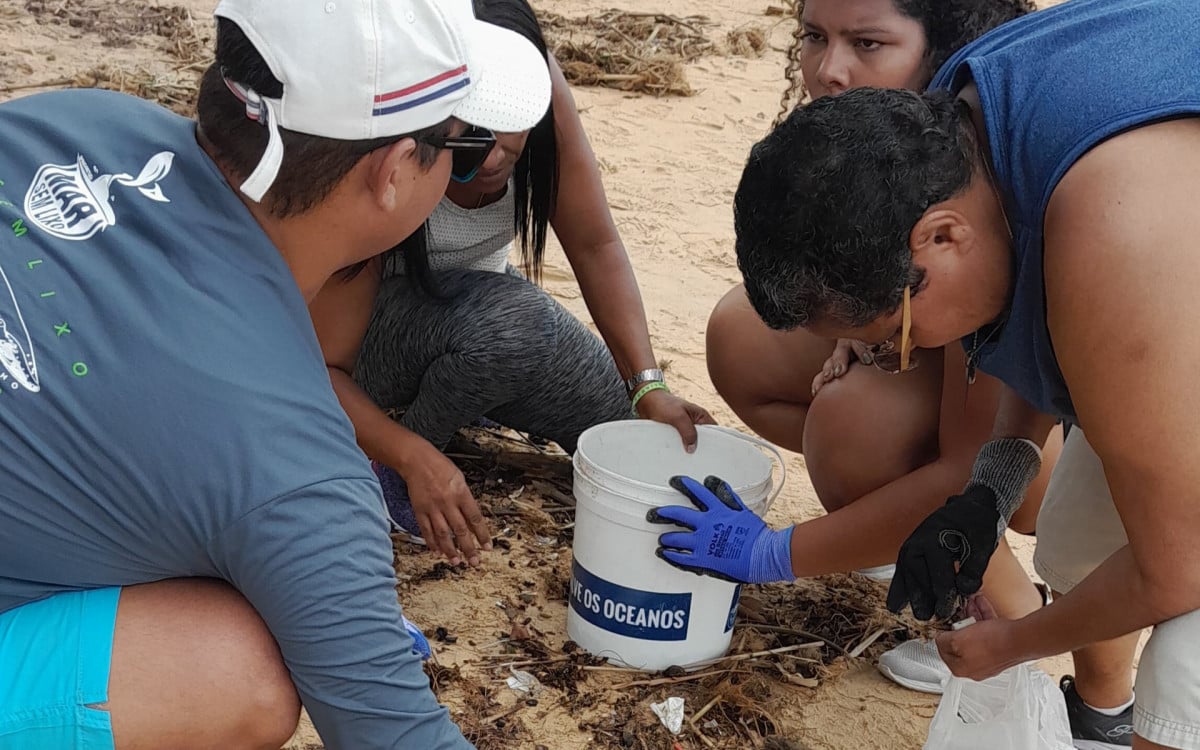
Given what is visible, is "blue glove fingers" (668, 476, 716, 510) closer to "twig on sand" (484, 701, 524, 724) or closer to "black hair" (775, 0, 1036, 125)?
"twig on sand" (484, 701, 524, 724)

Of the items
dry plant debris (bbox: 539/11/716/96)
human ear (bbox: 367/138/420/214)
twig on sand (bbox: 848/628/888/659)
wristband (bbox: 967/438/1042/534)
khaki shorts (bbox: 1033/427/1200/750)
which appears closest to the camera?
human ear (bbox: 367/138/420/214)

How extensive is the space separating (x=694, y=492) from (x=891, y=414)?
399 millimetres

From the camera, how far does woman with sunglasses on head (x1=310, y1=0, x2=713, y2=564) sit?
2512 millimetres

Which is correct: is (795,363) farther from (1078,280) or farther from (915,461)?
(1078,280)

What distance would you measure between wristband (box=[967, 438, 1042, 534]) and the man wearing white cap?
1.00 meters

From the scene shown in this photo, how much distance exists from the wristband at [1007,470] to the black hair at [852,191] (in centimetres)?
59

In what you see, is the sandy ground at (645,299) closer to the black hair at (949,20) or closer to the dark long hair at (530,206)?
the dark long hair at (530,206)

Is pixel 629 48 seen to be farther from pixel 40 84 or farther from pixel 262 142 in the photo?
pixel 262 142

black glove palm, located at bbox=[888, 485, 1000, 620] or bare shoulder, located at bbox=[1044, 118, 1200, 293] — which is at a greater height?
bare shoulder, located at bbox=[1044, 118, 1200, 293]

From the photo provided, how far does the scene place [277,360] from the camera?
1.39 m

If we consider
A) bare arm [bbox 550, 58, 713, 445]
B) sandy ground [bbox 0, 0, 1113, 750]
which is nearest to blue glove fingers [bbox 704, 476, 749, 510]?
bare arm [bbox 550, 58, 713, 445]

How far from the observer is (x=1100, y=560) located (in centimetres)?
210

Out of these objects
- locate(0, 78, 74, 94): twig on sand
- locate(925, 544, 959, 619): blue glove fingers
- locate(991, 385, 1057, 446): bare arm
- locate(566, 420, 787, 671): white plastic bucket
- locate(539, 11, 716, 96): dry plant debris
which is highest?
locate(991, 385, 1057, 446): bare arm

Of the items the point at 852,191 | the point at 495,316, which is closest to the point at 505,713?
the point at 495,316
